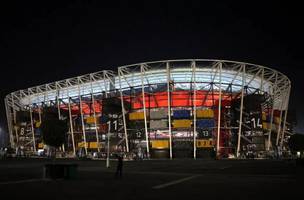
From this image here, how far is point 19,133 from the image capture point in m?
103

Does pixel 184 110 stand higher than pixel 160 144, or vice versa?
pixel 184 110

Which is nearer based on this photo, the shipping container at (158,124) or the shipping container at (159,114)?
the shipping container at (158,124)

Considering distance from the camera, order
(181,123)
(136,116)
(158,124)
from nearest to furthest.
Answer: (181,123)
(158,124)
(136,116)

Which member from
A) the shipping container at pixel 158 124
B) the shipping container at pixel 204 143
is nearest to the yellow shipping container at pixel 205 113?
the shipping container at pixel 204 143

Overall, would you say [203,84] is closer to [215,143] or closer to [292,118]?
[215,143]

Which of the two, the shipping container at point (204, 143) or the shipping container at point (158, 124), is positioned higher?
the shipping container at point (158, 124)

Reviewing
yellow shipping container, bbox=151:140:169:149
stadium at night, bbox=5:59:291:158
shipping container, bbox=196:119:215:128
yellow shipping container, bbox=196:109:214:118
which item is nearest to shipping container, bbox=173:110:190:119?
stadium at night, bbox=5:59:291:158

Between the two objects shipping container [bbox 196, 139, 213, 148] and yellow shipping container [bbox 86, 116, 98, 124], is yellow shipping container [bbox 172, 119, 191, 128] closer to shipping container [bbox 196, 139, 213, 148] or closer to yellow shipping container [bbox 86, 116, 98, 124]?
shipping container [bbox 196, 139, 213, 148]

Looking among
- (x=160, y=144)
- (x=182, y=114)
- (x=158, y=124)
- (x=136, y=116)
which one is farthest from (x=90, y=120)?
(x=182, y=114)

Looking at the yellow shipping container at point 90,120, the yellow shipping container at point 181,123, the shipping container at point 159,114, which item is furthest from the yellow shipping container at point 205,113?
the yellow shipping container at point 90,120

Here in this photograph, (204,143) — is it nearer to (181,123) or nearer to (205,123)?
(205,123)

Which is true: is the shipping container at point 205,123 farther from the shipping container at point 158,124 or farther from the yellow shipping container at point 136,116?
the yellow shipping container at point 136,116

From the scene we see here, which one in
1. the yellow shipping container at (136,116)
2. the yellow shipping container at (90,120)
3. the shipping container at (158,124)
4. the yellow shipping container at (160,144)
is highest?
the yellow shipping container at (136,116)

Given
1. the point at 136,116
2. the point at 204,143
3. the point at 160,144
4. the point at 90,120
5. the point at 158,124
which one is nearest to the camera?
the point at 204,143
